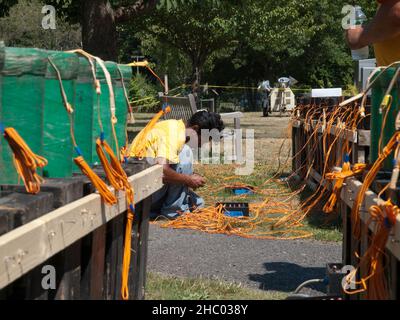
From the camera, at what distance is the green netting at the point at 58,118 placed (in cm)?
314

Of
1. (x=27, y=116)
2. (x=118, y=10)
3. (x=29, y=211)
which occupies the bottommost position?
(x=29, y=211)

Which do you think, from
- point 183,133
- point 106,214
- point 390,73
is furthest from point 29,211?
point 183,133

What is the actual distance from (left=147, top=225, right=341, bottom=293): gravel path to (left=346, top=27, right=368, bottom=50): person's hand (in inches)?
69.3

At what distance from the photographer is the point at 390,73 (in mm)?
3424

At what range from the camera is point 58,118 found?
320 centimetres

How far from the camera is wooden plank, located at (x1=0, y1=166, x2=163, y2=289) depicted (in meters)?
2.30

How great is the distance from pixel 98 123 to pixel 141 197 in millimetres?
483

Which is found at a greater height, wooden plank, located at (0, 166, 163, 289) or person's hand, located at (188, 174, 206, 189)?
wooden plank, located at (0, 166, 163, 289)

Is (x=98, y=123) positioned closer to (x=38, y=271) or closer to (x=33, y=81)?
(x=33, y=81)

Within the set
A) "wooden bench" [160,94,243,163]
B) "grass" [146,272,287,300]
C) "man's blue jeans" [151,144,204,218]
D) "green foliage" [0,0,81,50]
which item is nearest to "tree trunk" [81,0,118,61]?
"wooden bench" [160,94,243,163]

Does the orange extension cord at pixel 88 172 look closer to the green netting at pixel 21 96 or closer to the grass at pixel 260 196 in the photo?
the green netting at pixel 21 96

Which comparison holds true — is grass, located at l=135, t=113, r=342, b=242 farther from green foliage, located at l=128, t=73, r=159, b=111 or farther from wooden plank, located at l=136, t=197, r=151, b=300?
green foliage, located at l=128, t=73, r=159, b=111

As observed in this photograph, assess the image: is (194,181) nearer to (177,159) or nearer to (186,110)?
(177,159)

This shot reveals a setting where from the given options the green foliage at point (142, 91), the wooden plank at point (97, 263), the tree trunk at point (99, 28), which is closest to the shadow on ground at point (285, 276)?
the wooden plank at point (97, 263)
